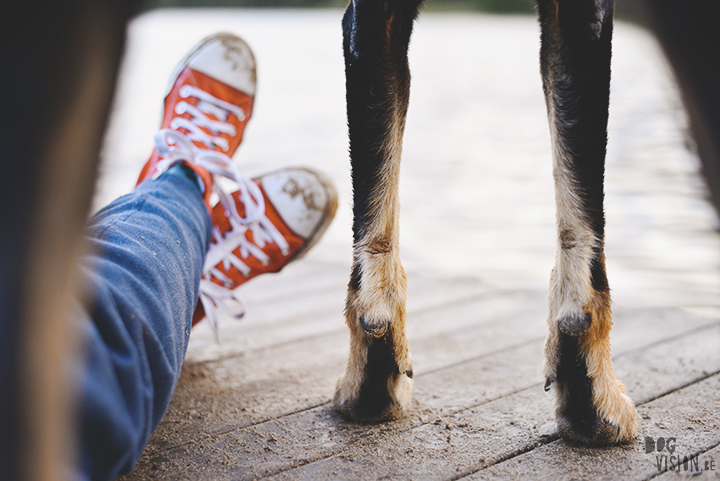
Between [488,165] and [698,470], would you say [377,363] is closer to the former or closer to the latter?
[698,470]

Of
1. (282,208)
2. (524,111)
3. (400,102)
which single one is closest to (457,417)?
(400,102)

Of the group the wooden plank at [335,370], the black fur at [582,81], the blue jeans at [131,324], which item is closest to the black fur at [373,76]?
the black fur at [582,81]

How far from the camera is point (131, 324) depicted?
0.80 m

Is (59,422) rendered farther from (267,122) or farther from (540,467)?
(267,122)

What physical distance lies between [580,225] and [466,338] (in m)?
0.74

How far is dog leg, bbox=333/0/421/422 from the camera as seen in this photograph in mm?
1091

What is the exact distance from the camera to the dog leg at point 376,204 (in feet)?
3.58

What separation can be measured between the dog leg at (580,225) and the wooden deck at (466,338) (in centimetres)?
7

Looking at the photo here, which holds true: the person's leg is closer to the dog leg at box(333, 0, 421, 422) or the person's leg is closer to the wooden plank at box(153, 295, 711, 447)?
the wooden plank at box(153, 295, 711, 447)

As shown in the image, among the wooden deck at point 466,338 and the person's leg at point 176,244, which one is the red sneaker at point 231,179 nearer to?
the person's leg at point 176,244

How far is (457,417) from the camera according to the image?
1229 mm

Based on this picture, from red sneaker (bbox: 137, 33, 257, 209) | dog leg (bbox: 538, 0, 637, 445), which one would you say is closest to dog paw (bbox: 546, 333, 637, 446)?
dog leg (bbox: 538, 0, 637, 445)

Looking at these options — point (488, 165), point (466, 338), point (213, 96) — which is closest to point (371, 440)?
point (466, 338)

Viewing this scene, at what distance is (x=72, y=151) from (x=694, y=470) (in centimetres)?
104
